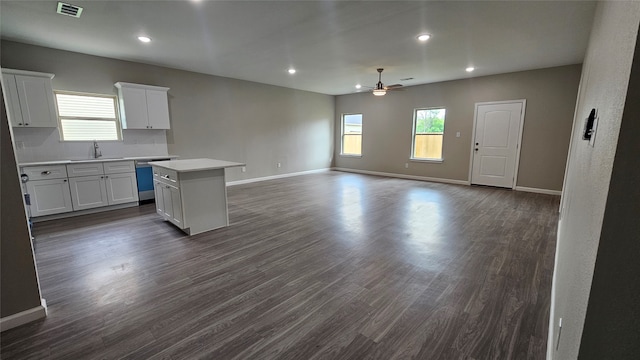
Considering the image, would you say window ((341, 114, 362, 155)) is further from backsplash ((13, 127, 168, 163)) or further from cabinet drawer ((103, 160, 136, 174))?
cabinet drawer ((103, 160, 136, 174))

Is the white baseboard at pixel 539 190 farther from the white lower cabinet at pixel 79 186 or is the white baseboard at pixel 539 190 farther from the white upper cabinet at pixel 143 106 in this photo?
the white lower cabinet at pixel 79 186

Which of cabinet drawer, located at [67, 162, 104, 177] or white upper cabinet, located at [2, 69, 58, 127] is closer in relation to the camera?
white upper cabinet, located at [2, 69, 58, 127]

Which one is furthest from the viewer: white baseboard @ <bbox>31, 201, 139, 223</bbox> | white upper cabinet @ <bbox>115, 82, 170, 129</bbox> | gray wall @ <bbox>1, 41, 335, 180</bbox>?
white upper cabinet @ <bbox>115, 82, 170, 129</bbox>

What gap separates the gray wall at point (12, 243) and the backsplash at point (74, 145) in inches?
136

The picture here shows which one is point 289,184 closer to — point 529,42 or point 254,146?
point 254,146

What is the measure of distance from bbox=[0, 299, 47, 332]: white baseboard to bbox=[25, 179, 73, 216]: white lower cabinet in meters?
2.97

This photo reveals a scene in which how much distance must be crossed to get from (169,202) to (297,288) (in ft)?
8.04

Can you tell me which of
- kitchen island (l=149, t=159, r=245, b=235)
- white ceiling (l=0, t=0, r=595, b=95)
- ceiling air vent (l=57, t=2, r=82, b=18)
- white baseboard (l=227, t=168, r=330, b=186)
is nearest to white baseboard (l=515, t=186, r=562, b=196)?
white ceiling (l=0, t=0, r=595, b=95)

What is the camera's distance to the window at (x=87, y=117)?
4595mm

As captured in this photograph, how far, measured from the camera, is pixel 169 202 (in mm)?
3721

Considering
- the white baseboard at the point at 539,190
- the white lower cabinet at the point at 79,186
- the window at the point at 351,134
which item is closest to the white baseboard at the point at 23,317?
the white lower cabinet at the point at 79,186

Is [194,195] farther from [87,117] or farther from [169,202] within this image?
[87,117]

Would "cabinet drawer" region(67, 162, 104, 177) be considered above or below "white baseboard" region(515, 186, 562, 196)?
above

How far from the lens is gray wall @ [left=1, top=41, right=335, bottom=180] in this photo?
14.9 ft
